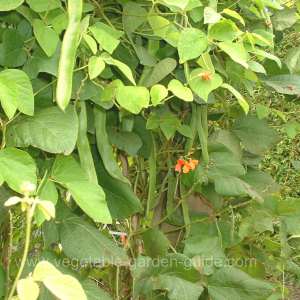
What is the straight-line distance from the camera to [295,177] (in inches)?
139

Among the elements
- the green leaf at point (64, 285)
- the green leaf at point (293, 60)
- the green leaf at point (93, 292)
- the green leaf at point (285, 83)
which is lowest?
the green leaf at point (93, 292)

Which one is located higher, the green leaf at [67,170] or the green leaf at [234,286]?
the green leaf at [67,170]

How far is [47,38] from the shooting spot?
2.36ft

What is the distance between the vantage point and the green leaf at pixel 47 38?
713mm

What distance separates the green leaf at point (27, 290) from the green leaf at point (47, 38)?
1.15 feet

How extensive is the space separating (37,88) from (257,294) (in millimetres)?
496

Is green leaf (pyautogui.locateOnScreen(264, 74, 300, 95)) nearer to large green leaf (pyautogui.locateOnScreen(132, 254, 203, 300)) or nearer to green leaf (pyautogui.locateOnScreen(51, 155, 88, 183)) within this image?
large green leaf (pyautogui.locateOnScreen(132, 254, 203, 300))

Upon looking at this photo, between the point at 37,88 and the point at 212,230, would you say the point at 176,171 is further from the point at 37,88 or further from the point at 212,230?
the point at 37,88

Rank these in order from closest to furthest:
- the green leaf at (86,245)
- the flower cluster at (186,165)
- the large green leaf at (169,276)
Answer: the green leaf at (86,245) → the large green leaf at (169,276) → the flower cluster at (186,165)

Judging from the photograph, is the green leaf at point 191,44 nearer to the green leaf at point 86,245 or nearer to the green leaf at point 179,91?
the green leaf at point 179,91

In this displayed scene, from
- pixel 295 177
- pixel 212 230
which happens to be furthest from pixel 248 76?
pixel 295 177

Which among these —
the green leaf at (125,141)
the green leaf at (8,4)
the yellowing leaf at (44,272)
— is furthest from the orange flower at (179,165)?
the yellowing leaf at (44,272)

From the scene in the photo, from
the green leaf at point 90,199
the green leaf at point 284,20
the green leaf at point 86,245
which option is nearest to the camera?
the green leaf at point 90,199

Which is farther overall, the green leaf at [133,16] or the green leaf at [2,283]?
the green leaf at [133,16]
